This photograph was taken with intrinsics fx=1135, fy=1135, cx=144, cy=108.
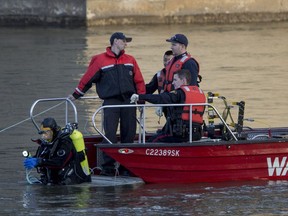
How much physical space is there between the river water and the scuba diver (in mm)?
134

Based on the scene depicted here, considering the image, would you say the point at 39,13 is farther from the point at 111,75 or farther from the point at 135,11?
the point at 111,75

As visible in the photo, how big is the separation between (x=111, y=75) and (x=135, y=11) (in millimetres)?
21329

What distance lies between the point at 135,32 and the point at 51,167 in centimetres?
A: 2003

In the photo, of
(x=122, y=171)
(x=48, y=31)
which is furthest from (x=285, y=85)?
(x=48, y=31)

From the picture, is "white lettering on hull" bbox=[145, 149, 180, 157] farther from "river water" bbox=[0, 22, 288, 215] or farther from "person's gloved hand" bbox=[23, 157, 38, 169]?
"person's gloved hand" bbox=[23, 157, 38, 169]

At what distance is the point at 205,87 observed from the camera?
69.3 feet

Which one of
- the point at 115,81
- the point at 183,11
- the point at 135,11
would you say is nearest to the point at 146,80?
the point at 115,81

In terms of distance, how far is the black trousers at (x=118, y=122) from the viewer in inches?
505

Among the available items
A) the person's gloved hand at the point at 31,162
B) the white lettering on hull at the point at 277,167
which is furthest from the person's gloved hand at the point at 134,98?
the white lettering on hull at the point at 277,167

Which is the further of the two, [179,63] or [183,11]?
[183,11]

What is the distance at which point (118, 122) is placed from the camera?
42.3ft

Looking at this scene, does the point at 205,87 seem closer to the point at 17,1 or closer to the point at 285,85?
the point at 285,85

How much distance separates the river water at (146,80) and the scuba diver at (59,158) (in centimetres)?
13

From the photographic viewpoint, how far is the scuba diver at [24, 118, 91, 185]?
40.3 feet
